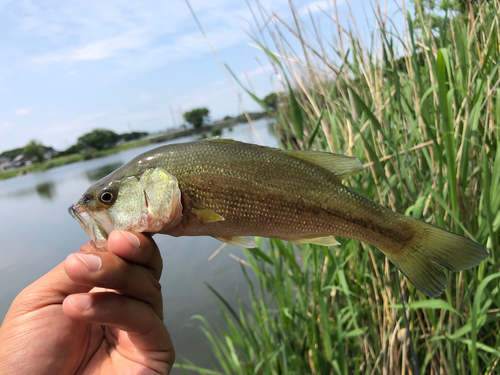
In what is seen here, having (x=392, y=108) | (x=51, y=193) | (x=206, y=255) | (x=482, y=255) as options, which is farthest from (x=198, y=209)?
(x=51, y=193)

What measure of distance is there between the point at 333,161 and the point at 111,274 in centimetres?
99

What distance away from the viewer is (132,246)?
1166 mm

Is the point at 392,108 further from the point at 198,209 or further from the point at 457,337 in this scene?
the point at 198,209

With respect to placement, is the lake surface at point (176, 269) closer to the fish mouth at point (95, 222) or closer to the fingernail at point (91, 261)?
the fish mouth at point (95, 222)

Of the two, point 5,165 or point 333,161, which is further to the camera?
point 5,165

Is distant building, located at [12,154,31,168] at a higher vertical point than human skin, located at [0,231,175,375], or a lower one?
higher

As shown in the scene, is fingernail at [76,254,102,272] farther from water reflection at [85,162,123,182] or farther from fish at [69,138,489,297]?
water reflection at [85,162,123,182]

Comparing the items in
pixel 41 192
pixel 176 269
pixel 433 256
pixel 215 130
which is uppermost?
pixel 215 130

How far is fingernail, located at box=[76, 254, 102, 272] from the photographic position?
3.58 ft

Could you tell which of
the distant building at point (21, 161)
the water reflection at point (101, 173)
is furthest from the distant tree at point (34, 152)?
the water reflection at point (101, 173)

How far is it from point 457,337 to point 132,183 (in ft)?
7.64

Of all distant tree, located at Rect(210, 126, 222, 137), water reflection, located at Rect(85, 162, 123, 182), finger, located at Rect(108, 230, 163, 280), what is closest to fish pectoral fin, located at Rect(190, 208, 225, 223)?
finger, located at Rect(108, 230, 163, 280)

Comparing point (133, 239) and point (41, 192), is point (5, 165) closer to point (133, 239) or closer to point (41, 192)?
point (41, 192)

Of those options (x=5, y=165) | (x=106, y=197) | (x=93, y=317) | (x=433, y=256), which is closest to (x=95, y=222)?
(x=106, y=197)
